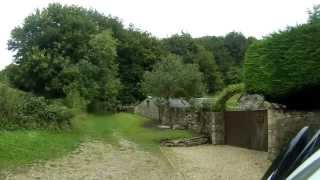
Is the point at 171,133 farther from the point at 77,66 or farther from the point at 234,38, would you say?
the point at 234,38

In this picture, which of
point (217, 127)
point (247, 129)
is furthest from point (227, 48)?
A: point (247, 129)

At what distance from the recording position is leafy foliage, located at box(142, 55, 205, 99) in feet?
113

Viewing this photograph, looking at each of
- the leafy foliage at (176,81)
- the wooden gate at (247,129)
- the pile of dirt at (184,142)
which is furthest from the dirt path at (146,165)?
the leafy foliage at (176,81)

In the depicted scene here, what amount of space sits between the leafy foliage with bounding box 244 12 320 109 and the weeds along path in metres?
4.35

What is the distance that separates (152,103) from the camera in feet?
136

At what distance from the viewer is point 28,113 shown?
96.5 ft

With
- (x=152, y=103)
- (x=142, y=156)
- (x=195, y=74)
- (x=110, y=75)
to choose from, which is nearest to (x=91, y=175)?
(x=142, y=156)

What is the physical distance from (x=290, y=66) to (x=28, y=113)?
53.4 feet

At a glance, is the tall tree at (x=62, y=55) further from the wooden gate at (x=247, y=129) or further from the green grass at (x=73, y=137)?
the wooden gate at (x=247, y=129)

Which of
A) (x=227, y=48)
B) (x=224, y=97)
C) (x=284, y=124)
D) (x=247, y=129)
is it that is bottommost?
(x=247, y=129)

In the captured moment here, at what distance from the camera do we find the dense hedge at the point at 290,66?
55.5ft

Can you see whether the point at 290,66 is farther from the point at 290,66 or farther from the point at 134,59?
the point at 134,59

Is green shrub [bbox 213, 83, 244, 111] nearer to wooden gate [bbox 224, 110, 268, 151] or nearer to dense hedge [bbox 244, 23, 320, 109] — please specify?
wooden gate [bbox 224, 110, 268, 151]

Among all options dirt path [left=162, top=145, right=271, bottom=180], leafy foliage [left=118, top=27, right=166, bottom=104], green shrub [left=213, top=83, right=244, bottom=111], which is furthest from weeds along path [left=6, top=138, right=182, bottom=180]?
leafy foliage [left=118, top=27, right=166, bottom=104]
